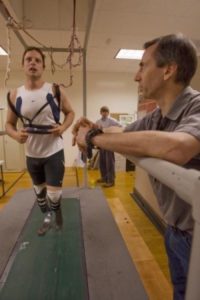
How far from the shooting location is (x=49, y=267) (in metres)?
1.71

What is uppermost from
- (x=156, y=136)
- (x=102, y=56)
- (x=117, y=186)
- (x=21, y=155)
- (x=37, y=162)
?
(x=102, y=56)

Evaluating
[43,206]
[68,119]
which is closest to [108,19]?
[68,119]

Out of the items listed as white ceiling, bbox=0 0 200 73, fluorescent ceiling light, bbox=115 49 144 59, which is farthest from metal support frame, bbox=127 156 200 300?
fluorescent ceiling light, bbox=115 49 144 59

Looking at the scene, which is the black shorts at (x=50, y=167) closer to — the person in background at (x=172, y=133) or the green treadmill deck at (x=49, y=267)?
the green treadmill deck at (x=49, y=267)

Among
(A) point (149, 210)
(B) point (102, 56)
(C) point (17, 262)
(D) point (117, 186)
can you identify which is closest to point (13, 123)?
(C) point (17, 262)

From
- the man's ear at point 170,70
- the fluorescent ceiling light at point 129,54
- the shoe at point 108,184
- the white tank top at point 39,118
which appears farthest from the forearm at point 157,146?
the fluorescent ceiling light at point 129,54

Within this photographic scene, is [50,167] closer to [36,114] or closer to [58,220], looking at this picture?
[36,114]

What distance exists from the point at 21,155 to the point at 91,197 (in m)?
3.19

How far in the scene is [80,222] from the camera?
2.46 meters

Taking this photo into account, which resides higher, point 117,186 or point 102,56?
point 102,56

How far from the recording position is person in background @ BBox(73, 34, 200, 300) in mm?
688

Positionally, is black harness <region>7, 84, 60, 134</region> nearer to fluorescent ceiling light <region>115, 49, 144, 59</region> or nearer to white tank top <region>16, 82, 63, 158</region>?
white tank top <region>16, 82, 63, 158</region>

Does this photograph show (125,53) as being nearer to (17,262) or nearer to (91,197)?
(91,197)

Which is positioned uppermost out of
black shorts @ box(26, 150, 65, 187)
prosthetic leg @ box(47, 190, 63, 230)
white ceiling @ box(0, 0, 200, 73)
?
white ceiling @ box(0, 0, 200, 73)
